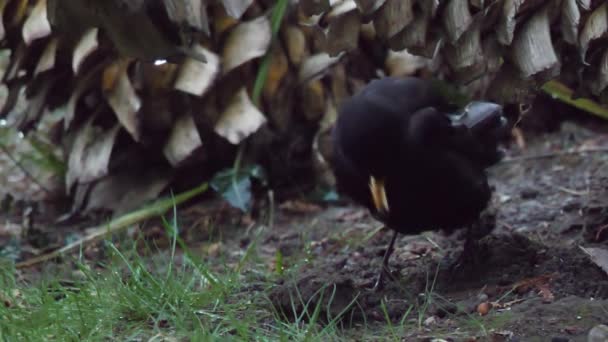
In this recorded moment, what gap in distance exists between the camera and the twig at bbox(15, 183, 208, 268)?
3.10 meters

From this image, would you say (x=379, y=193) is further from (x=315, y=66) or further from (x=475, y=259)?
(x=315, y=66)

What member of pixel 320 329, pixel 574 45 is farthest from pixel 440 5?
pixel 320 329

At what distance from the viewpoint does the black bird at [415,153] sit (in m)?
2.27

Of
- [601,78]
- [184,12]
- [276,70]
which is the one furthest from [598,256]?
[276,70]

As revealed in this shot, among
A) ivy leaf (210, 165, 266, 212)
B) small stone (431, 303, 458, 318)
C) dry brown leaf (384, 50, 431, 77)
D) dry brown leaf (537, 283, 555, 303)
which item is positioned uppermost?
dry brown leaf (384, 50, 431, 77)

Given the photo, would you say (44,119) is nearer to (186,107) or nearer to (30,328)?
(186,107)

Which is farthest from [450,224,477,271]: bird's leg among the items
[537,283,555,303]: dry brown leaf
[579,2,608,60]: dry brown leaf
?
[579,2,608,60]: dry brown leaf

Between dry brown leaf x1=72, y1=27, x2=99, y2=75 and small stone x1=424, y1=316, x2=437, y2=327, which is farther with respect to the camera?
dry brown leaf x1=72, y1=27, x2=99, y2=75

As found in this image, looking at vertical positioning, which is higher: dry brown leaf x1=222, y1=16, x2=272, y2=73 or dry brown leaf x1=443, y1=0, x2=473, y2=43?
dry brown leaf x1=443, y1=0, x2=473, y2=43

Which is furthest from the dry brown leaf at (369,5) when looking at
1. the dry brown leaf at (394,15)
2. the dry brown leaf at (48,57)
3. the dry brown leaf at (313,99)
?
the dry brown leaf at (48,57)

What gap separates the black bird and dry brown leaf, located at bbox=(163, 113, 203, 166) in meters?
0.91

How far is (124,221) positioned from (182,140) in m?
0.35

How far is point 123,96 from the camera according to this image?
11.0ft

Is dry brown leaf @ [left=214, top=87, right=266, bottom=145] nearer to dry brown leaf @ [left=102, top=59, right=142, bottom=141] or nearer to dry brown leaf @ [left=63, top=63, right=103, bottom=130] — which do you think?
dry brown leaf @ [left=102, top=59, right=142, bottom=141]
